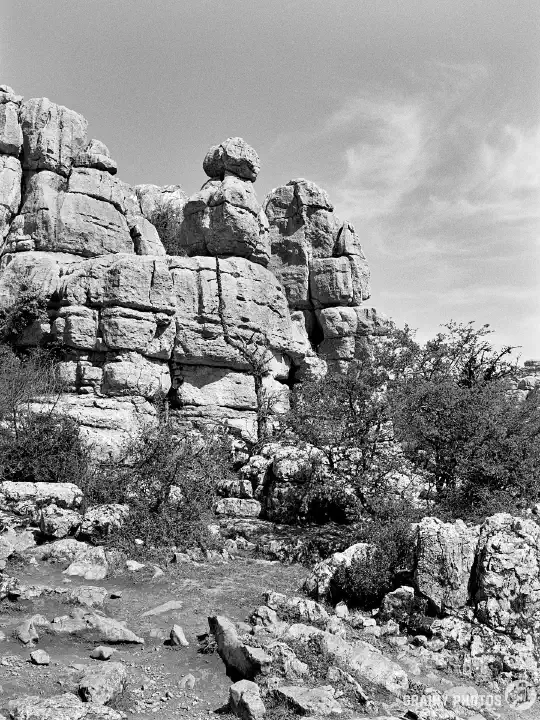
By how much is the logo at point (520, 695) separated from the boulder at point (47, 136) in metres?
31.9

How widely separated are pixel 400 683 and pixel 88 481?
39.7 feet

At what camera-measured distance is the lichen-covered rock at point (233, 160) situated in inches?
1459

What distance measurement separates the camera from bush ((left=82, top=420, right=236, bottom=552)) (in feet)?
47.2

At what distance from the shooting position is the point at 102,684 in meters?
6.65

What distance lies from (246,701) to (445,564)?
4781mm

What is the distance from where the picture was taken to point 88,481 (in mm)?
17406

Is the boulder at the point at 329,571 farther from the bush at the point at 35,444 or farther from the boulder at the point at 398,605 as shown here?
the bush at the point at 35,444

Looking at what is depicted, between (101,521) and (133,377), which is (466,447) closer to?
(101,521)

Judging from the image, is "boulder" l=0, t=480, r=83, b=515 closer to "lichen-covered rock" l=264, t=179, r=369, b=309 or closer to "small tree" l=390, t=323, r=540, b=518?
"small tree" l=390, t=323, r=540, b=518

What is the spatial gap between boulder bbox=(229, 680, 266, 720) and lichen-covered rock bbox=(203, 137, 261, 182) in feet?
112

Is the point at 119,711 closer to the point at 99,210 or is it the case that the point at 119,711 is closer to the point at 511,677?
the point at 511,677

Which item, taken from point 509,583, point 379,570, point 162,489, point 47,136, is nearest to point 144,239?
point 47,136

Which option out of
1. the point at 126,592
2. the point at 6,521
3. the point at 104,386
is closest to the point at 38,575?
the point at 126,592

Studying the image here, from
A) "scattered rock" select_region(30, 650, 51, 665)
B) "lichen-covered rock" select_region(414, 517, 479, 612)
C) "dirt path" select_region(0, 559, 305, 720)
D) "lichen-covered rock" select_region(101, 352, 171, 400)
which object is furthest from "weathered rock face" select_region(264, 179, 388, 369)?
"scattered rock" select_region(30, 650, 51, 665)
